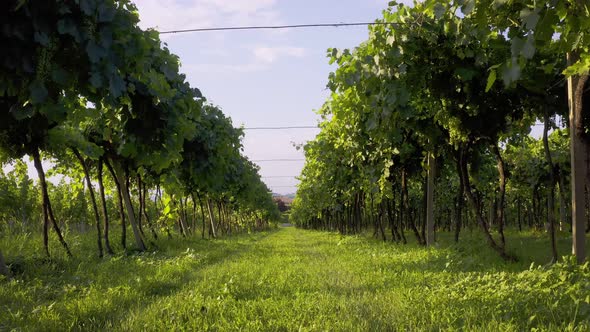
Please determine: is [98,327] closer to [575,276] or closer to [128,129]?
[128,129]

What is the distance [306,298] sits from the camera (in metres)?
5.80

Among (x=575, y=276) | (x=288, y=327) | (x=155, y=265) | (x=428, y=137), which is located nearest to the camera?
(x=288, y=327)

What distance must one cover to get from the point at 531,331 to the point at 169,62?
197 inches

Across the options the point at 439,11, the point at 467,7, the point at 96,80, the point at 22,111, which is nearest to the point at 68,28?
the point at 96,80

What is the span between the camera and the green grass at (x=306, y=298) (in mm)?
4496

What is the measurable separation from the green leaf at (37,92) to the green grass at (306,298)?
2360 millimetres

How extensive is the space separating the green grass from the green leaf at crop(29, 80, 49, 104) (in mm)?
2360

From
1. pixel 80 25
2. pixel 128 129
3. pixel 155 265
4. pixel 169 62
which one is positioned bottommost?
pixel 155 265

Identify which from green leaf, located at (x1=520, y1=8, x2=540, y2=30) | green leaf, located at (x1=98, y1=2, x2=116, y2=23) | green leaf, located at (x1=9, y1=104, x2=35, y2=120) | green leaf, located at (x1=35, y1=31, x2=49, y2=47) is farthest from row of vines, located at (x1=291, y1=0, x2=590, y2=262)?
green leaf, located at (x1=9, y1=104, x2=35, y2=120)

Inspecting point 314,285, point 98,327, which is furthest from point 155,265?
point 98,327

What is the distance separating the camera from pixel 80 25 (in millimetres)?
3477

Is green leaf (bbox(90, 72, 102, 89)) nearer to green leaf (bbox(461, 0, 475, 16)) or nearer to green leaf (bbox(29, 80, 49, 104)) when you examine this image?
green leaf (bbox(29, 80, 49, 104))

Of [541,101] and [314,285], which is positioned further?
[541,101]

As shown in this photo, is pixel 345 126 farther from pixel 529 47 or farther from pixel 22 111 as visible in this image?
pixel 529 47
